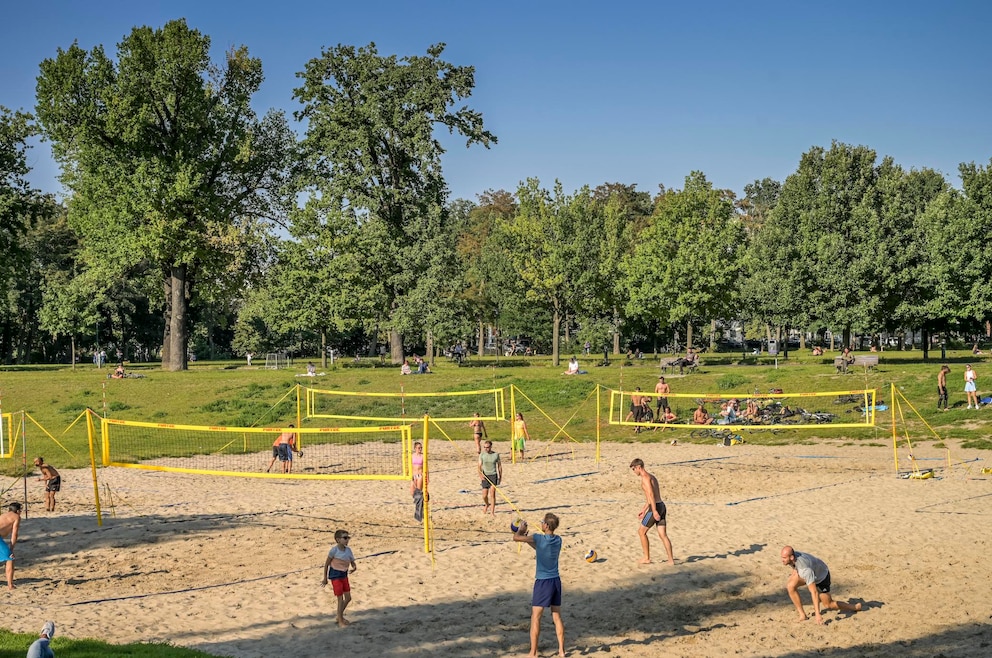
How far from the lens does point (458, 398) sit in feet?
127

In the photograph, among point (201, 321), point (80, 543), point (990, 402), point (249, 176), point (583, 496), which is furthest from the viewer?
point (201, 321)

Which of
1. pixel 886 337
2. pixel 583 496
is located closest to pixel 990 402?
pixel 583 496

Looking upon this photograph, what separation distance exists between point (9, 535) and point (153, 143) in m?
35.0

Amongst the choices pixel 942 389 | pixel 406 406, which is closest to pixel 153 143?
pixel 406 406

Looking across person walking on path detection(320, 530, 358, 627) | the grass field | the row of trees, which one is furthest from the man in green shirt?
the row of trees

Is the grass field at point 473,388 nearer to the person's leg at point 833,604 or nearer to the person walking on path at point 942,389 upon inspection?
the person walking on path at point 942,389

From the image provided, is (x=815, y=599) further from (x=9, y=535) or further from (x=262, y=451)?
(x=262, y=451)

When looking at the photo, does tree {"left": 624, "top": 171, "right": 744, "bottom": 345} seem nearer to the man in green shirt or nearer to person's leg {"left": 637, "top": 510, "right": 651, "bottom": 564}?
the man in green shirt

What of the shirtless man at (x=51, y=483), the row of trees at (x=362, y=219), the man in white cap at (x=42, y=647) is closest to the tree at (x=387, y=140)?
the row of trees at (x=362, y=219)

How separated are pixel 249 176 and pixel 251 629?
40815 millimetres

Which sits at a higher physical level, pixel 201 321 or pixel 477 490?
pixel 201 321

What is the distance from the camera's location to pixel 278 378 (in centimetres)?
4378

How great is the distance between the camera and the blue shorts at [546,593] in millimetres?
11586

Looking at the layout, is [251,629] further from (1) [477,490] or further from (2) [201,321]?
(2) [201,321]
